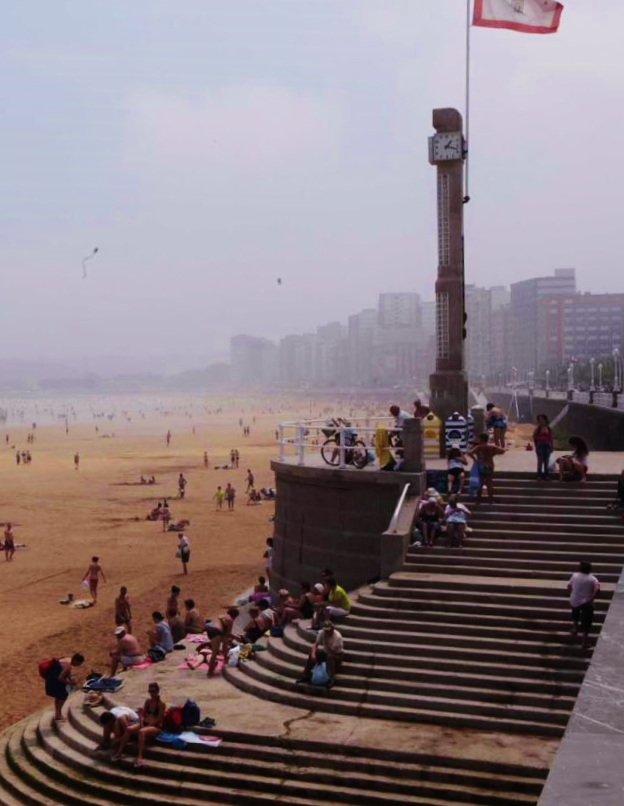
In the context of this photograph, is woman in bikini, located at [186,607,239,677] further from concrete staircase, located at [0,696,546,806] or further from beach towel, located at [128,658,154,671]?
concrete staircase, located at [0,696,546,806]

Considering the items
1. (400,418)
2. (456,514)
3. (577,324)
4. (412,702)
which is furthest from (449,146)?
(577,324)

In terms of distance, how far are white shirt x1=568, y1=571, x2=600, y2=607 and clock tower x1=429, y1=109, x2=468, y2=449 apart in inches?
349

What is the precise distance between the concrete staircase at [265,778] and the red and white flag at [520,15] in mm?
15777

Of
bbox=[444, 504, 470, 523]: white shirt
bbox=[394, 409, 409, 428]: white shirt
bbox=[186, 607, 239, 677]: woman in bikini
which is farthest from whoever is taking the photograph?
bbox=[394, 409, 409, 428]: white shirt

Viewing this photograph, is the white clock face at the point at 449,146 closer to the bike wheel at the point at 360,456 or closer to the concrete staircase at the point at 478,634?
the bike wheel at the point at 360,456

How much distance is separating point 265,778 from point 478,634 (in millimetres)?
3497

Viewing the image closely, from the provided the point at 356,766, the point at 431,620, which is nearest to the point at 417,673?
the point at 431,620

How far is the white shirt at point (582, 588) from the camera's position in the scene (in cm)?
1111

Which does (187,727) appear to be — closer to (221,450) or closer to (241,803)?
(241,803)

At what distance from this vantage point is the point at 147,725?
10.6m

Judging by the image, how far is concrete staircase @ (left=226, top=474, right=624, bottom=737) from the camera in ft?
35.6

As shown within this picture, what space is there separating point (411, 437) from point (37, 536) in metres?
19.8

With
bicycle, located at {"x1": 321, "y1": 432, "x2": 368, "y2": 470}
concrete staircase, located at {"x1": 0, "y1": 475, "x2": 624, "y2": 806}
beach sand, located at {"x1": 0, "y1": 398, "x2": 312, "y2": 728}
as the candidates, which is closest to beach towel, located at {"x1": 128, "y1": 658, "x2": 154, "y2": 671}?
concrete staircase, located at {"x1": 0, "y1": 475, "x2": 624, "y2": 806}

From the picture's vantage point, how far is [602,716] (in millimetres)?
6426
